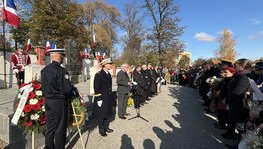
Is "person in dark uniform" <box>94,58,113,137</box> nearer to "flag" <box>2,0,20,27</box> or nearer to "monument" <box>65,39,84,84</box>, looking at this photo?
"flag" <box>2,0,20,27</box>

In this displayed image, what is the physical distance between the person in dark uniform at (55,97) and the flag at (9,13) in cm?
503

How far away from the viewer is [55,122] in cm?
396

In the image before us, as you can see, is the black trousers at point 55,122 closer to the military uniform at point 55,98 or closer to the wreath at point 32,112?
the military uniform at point 55,98

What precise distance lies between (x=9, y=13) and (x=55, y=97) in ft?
18.3

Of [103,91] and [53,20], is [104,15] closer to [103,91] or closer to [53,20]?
[53,20]

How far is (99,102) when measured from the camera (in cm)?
580

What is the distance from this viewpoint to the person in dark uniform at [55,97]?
12.7 feet

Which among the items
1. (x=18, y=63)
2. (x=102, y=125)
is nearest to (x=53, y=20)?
(x=18, y=63)

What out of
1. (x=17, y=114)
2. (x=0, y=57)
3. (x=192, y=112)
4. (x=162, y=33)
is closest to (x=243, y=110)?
(x=192, y=112)

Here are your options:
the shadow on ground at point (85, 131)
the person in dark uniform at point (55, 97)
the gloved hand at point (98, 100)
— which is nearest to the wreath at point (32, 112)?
the person in dark uniform at point (55, 97)

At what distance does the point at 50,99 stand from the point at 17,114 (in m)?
0.62

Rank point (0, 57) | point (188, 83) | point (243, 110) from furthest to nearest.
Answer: point (188, 83) → point (0, 57) → point (243, 110)

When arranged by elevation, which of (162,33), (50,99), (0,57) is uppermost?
(162,33)

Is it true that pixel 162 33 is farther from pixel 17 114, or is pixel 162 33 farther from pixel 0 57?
pixel 17 114
